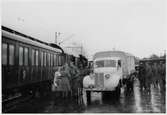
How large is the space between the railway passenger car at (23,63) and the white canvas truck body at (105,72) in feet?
8.42

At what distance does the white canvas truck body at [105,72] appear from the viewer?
13992mm

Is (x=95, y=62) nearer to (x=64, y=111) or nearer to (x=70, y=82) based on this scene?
(x=70, y=82)

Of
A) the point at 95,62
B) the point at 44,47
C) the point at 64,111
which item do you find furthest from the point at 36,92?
the point at 64,111

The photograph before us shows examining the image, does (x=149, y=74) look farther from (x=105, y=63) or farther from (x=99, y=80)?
(x=99, y=80)

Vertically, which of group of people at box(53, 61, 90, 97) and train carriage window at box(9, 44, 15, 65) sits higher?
train carriage window at box(9, 44, 15, 65)

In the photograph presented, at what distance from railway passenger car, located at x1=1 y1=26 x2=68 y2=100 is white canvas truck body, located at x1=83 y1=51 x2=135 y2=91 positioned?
2566mm

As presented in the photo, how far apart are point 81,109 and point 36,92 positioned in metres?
6.55

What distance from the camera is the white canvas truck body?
14.0 m

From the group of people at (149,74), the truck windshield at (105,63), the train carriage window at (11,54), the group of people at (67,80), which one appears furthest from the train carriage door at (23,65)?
the group of people at (149,74)

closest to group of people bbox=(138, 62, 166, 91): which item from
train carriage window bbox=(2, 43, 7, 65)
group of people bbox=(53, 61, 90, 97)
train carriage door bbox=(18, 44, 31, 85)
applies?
group of people bbox=(53, 61, 90, 97)

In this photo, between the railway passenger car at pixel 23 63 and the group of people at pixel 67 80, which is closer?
the railway passenger car at pixel 23 63

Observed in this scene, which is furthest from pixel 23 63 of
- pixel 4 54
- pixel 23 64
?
pixel 4 54

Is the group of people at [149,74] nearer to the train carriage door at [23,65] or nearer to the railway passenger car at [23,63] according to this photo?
the railway passenger car at [23,63]

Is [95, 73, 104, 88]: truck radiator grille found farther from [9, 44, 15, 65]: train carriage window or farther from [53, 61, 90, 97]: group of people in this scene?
[9, 44, 15, 65]: train carriage window
